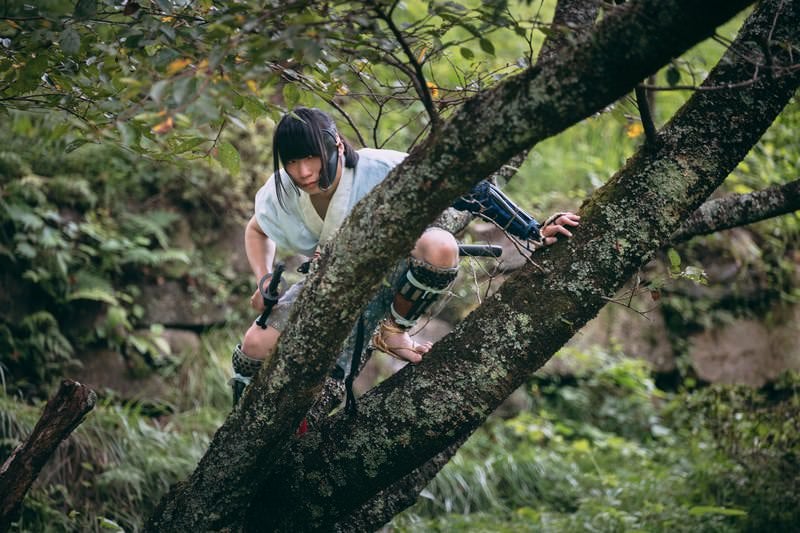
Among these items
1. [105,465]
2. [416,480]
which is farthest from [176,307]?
[416,480]

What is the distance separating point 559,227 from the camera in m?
2.21

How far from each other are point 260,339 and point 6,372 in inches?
108

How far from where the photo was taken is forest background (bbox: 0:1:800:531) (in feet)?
8.59

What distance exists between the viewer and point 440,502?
4.51 metres

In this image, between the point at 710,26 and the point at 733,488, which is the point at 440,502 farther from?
the point at 710,26

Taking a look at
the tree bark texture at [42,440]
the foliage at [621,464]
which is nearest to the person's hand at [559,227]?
the tree bark texture at [42,440]

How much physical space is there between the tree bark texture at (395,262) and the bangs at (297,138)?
1.55 feet

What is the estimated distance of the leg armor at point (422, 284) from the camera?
7.77 ft

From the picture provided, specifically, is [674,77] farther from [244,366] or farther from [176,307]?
[176,307]

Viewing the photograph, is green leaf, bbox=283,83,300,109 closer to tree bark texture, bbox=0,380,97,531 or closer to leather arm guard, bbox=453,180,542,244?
leather arm guard, bbox=453,180,542,244

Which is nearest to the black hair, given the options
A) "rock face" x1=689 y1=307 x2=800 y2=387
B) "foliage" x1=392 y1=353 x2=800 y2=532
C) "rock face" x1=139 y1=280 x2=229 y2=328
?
"foliage" x1=392 y1=353 x2=800 y2=532

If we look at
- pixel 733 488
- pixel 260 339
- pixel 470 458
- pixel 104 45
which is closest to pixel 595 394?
pixel 470 458

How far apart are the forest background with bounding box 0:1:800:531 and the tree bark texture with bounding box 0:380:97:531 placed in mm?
820

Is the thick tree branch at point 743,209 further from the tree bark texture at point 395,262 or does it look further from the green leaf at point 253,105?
the green leaf at point 253,105
